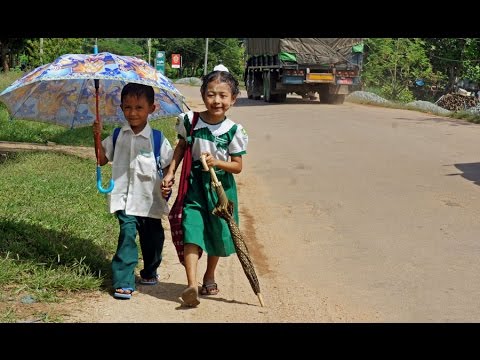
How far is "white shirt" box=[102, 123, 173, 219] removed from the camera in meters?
4.99

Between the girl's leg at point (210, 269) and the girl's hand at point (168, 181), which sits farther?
the girl's leg at point (210, 269)

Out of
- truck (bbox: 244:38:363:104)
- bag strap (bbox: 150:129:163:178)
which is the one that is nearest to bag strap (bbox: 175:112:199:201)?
bag strap (bbox: 150:129:163:178)

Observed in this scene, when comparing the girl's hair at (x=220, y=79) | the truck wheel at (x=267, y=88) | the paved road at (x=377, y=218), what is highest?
the girl's hair at (x=220, y=79)

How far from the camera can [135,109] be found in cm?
495

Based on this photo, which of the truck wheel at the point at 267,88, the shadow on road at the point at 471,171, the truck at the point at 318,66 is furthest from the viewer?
the truck wheel at the point at 267,88

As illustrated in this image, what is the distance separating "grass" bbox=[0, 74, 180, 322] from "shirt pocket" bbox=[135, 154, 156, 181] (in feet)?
2.44

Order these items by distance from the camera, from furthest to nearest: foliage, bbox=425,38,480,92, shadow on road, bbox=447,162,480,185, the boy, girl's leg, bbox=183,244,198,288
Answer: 1. foliage, bbox=425,38,480,92
2. shadow on road, bbox=447,162,480,185
3. the boy
4. girl's leg, bbox=183,244,198,288

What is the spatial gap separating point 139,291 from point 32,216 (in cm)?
162

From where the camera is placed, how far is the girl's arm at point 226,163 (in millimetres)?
4707

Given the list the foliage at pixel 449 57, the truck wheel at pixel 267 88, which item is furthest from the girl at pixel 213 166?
the foliage at pixel 449 57

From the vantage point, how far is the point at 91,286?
4.92 metres

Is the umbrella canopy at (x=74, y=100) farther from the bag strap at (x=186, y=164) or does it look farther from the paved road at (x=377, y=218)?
the paved road at (x=377, y=218)

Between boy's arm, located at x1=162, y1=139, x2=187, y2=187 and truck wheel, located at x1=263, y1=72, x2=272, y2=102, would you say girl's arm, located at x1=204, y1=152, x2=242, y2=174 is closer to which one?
boy's arm, located at x1=162, y1=139, x2=187, y2=187
